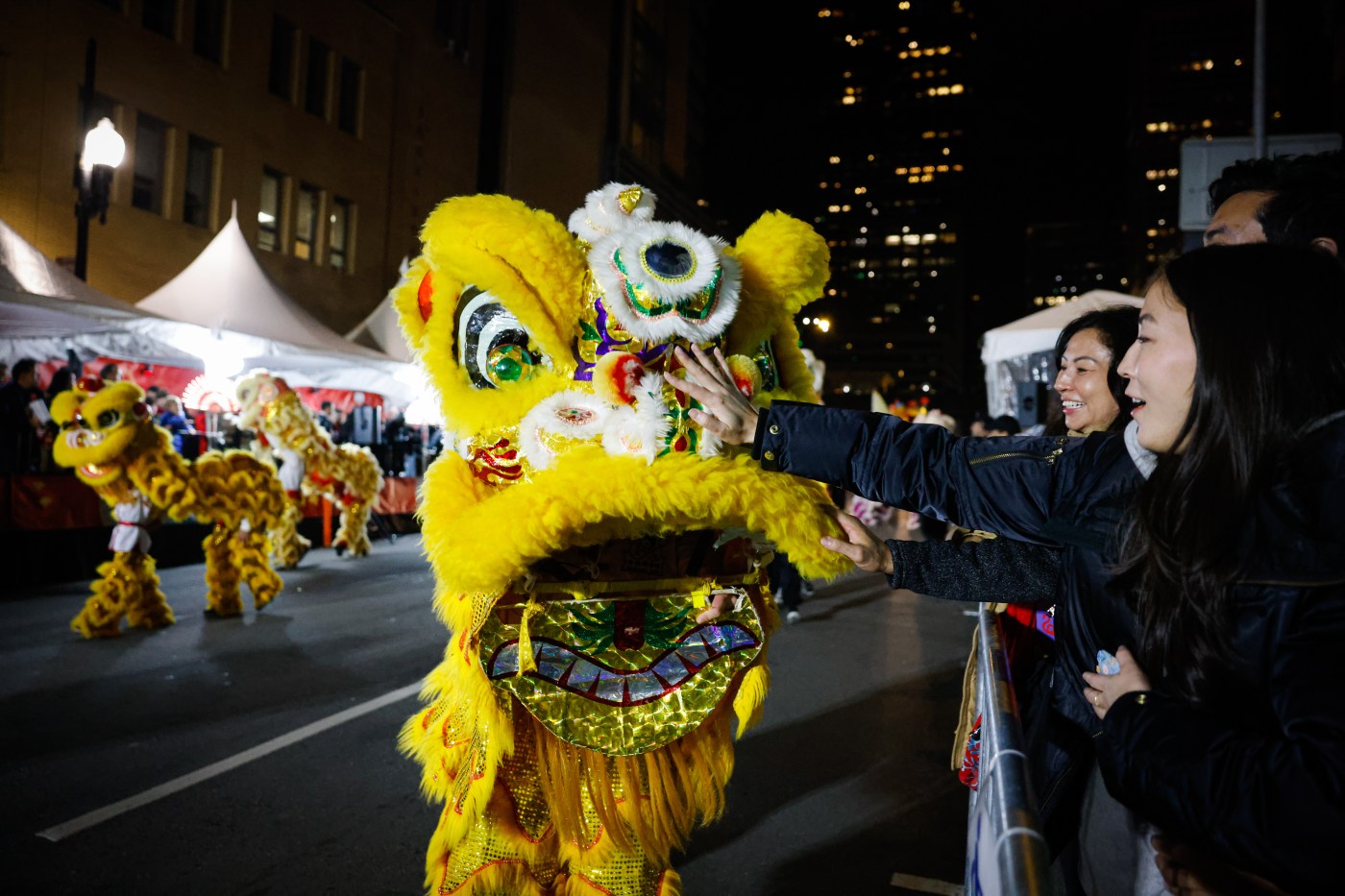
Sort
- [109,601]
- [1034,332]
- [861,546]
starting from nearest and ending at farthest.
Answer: [861,546] → [109,601] → [1034,332]

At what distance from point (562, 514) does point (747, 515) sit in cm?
44

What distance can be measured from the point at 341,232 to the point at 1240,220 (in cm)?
1810

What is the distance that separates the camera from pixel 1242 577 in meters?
1.08

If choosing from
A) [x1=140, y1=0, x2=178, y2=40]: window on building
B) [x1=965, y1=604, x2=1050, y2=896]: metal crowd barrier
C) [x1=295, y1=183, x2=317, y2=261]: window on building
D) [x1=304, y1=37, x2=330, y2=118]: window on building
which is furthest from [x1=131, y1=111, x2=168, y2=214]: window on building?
[x1=965, y1=604, x2=1050, y2=896]: metal crowd barrier

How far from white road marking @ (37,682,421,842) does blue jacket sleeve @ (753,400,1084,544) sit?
3.11 m

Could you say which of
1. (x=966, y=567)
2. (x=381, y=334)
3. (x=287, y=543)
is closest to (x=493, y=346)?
(x=966, y=567)

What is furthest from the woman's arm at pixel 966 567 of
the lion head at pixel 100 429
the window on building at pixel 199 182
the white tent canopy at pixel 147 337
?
the window on building at pixel 199 182

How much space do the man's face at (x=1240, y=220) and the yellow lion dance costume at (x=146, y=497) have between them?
630cm

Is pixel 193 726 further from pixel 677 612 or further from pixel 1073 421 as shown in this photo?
pixel 1073 421

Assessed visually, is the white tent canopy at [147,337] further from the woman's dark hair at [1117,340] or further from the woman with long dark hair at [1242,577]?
the woman with long dark hair at [1242,577]

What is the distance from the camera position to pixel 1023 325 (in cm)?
914

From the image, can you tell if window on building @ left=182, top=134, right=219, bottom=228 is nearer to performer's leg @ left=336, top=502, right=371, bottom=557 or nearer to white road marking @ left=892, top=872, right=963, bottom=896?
performer's leg @ left=336, top=502, right=371, bottom=557

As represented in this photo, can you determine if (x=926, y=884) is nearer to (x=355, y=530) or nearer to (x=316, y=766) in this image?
(x=316, y=766)

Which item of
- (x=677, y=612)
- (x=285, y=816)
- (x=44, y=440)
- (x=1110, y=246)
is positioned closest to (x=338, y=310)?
(x=44, y=440)
